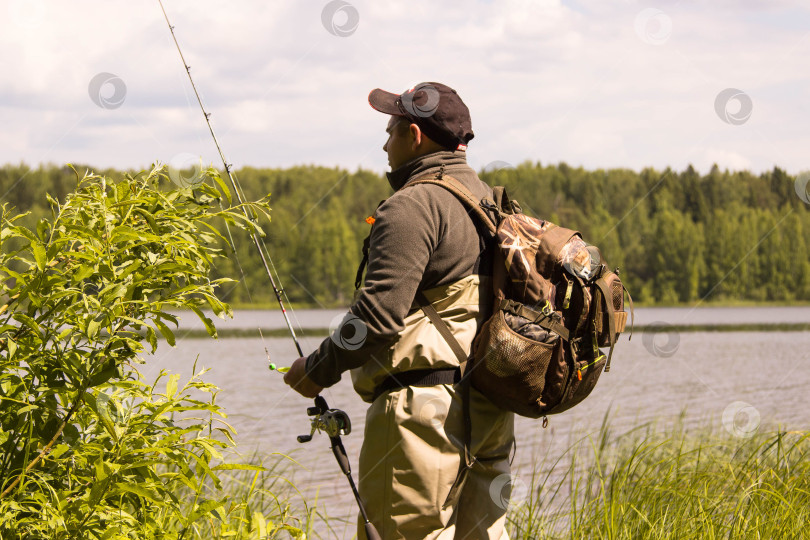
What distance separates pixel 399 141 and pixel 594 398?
1397 cm

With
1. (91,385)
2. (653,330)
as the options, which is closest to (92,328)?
(91,385)

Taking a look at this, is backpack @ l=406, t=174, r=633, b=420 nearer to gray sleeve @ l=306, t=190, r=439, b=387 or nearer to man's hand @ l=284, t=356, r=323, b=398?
gray sleeve @ l=306, t=190, r=439, b=387

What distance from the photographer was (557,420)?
13430 millimetres

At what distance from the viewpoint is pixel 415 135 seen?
321 cm

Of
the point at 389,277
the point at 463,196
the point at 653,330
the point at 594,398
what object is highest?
the point at 463,196

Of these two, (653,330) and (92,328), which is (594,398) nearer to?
(92,328)

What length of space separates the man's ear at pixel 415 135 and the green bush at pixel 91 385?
94 centimetres

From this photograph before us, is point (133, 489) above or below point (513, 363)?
below

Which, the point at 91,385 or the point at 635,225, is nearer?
the point at 91,385

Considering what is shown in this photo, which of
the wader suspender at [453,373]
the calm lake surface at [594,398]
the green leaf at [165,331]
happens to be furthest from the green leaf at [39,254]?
the calm lake surface at [594,398]

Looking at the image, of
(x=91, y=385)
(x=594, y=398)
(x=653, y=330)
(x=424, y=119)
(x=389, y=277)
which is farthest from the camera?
(x=653, y=330)

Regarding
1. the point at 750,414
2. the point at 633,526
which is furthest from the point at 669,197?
the point at 633,526

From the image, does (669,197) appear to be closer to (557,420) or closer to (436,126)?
(557,420)

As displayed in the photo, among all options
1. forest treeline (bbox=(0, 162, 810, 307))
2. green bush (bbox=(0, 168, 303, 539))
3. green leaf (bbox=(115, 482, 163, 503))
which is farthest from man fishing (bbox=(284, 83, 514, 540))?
forest treeline (bbox=(0, 162, 810, 307))
